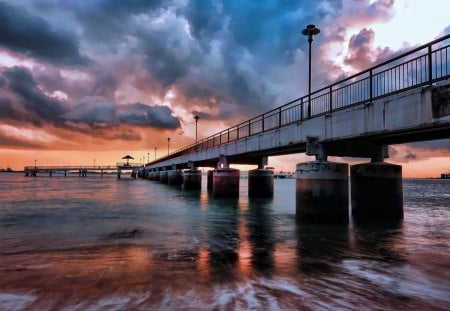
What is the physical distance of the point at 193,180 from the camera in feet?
184

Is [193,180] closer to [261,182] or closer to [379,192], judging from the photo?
[261,182]

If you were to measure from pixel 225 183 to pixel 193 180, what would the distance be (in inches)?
730

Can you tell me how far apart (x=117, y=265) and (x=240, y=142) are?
78.3ft

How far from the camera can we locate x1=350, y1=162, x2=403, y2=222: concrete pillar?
66.2ft

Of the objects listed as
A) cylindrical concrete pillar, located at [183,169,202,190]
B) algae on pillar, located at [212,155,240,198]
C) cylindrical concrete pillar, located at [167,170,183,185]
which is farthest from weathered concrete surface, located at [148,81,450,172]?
cylindrical concrete pillar, located at [167,170,183,185]

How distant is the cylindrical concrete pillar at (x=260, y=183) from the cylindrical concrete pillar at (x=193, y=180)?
16663 millimetres

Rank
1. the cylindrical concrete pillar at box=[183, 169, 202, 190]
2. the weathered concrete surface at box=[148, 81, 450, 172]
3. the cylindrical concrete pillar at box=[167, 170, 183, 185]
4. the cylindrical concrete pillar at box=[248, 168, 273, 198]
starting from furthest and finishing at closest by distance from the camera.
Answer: the cylindrical concrete pillar at box=[167, 170, 183, 185]
the cylindrical concrete pillar at box=[183, 169, 202, 190]
the cylindrical concrete pillar at box=[248, 168, 273, 198]
the weathered concrete surface at box=[148, 81, 450, 172]

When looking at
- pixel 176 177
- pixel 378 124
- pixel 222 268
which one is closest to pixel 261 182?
pixel 378 124

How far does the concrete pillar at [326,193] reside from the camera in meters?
18.6

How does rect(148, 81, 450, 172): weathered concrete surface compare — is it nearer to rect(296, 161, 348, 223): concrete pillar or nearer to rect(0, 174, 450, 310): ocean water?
rect(296, 161, 348, 223): concrete pillar

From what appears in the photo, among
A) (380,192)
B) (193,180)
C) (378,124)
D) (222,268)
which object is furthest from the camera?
(193,180)

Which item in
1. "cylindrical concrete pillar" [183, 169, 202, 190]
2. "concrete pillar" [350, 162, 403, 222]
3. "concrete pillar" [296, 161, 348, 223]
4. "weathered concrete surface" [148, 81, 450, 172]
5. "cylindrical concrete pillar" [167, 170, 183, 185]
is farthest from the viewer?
"cylindrical concrete pillar" [167, 170, 183, 185]

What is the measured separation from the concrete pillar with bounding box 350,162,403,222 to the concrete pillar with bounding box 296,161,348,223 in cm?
194

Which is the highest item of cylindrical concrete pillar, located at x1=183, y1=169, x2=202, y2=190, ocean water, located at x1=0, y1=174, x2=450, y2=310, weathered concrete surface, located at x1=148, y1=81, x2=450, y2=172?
weathered concrete surface, located at x1=148, y1=81, x2=450, y2=172
